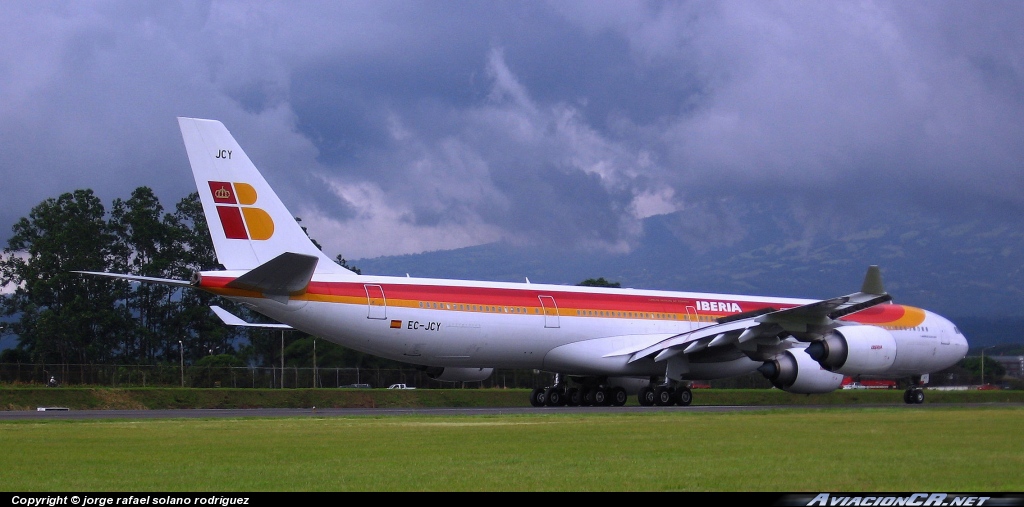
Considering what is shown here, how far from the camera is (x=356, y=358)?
5712 centimetres

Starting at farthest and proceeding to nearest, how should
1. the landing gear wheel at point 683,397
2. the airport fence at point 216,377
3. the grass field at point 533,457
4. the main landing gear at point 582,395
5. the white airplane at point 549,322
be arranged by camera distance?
the airport fence at point 216,377 < the main landing gear at point 582,395 < the landing gear wheel at point 683,397 < the white airplane at point 549,322 < the grass field at point 533,457

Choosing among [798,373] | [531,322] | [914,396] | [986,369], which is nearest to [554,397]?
[531,322]

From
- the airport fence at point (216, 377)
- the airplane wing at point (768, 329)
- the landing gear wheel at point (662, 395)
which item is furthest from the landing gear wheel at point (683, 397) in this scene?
the airport fence at point (216, 377)

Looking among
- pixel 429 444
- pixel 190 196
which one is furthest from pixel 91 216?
pixel 429 444

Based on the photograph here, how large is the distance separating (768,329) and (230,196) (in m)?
14.2

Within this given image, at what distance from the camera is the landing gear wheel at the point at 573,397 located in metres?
33.2

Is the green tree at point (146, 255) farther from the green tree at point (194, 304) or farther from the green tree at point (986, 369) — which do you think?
the green tree at point (986, 369)

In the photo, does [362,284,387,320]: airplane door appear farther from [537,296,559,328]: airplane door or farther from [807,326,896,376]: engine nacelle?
[807,326,896,376]: engine nacelle

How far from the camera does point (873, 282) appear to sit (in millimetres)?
27312

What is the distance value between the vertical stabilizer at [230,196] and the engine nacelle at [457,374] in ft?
21.7

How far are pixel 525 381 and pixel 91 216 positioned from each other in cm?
3691

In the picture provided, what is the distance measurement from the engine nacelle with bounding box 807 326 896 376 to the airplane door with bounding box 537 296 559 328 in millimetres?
6858

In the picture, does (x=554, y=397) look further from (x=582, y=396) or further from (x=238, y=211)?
(x=238, y=211)

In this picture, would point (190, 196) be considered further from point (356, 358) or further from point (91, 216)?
point (356, 358)
